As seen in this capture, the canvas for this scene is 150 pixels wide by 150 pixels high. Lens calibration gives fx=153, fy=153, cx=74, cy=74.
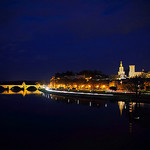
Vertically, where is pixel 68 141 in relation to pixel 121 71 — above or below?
below

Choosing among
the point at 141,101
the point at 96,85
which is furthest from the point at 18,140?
the point at 96,85

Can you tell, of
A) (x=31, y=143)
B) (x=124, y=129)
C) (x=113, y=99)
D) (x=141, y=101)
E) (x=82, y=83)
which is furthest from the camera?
(x=82, y=83)

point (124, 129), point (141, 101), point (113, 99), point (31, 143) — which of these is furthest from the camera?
point (113, 99)

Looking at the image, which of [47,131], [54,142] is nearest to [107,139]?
[54,142]

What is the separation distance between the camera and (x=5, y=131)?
1316cm

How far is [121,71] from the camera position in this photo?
130750 millimetres

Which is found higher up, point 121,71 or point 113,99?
point 121,71

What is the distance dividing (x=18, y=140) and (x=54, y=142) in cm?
269

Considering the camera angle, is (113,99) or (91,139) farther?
(113,99)

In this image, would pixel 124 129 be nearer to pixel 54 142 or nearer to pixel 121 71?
pixel 54 142

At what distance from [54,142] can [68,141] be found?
953mm

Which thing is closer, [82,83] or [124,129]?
[124,129]

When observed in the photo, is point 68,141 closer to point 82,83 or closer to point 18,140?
point 18,140

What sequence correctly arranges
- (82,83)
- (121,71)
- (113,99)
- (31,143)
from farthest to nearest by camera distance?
(121,71)
(82,83)
(113,99)
(31,143)
